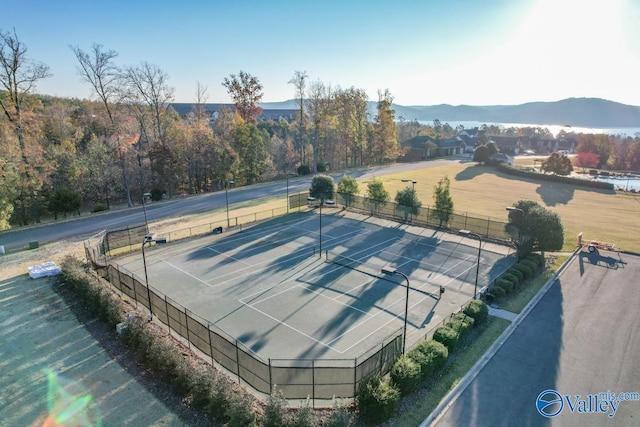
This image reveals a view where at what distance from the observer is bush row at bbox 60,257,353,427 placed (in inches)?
419

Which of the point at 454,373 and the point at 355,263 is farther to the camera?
the point at 355,263

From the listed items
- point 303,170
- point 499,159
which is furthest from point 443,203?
point 499,159

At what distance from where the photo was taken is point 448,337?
48.3 feet

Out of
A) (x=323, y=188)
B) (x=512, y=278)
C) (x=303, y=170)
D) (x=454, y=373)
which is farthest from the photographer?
(x=303, y=170)

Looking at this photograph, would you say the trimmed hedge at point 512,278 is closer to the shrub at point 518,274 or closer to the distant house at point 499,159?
the shrub at point 518,274

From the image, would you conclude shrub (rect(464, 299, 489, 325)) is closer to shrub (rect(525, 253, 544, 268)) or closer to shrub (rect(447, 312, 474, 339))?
shrub (rect(447, 312, 474, 339))

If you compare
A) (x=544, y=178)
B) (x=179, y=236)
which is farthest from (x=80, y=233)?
(x=544, y=178)

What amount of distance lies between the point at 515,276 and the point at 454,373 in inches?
395

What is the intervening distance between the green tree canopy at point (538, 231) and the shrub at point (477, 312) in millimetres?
10071

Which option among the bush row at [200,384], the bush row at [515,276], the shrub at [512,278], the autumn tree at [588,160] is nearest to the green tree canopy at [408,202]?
the bush row at [515,276]

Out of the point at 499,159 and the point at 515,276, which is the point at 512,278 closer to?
the point at 515,276

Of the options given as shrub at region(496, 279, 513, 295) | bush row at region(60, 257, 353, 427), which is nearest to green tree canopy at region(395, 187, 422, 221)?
shrub at region(496, 279, 513, 295)

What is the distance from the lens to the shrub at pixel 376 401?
1123cm

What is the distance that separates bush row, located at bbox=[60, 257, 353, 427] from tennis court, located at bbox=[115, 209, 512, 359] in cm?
323
